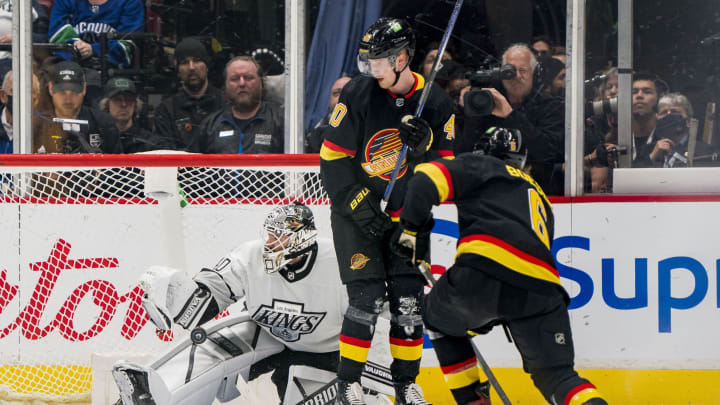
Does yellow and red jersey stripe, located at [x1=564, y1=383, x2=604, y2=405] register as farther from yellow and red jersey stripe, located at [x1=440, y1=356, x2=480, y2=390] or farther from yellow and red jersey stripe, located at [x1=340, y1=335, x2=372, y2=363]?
yellow and red jersey stripe, located at [x1=340, y1=335, x2=372, y2=363]

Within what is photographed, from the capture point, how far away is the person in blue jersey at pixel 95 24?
430cm

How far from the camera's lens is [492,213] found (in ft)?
9.98

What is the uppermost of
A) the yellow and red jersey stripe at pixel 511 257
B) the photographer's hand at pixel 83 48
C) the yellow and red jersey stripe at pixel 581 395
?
the photographer's hand at pixel 83 48

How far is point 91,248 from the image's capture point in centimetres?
405

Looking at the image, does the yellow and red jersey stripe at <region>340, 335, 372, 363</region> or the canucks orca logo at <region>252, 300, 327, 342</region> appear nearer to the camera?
the yellow and red jersey stripe at <region>340, 335, 372, 363</region>

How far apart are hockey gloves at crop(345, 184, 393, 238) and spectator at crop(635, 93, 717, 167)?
133 cm

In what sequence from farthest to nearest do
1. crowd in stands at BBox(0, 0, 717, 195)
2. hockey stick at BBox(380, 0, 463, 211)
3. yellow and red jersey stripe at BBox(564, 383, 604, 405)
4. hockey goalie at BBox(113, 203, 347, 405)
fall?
crowd in stands at BBox(0, 0, 717, 195) < hockey goalie at BBox(113, 203, 347, 405) < hockey stick at BBox(380, 0, 463, 211) < yellow and red jersey stripe at BBox(564, 383, 604, 405)

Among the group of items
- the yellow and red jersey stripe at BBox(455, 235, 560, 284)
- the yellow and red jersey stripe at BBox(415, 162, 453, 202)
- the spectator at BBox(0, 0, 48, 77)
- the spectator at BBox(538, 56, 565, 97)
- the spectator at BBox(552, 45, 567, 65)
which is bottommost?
the yellow and red jersey stripe at BBox(455, 235, 560, 284)

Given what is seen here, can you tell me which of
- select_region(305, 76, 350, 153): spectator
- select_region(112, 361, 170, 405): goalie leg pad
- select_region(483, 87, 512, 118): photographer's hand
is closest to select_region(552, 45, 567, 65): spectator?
select_region(483, 87, 512, 118): photographer's hand

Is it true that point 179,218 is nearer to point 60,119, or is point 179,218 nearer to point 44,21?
point 60,119

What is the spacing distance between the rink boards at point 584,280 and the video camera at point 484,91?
46 cm

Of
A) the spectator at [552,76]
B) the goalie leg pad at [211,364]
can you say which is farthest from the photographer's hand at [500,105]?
the goalie leg pad at [211,364]

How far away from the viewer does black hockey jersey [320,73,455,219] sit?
11.2 feet

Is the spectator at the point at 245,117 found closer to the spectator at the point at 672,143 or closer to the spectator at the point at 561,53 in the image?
the spectator at the point at 561,53
